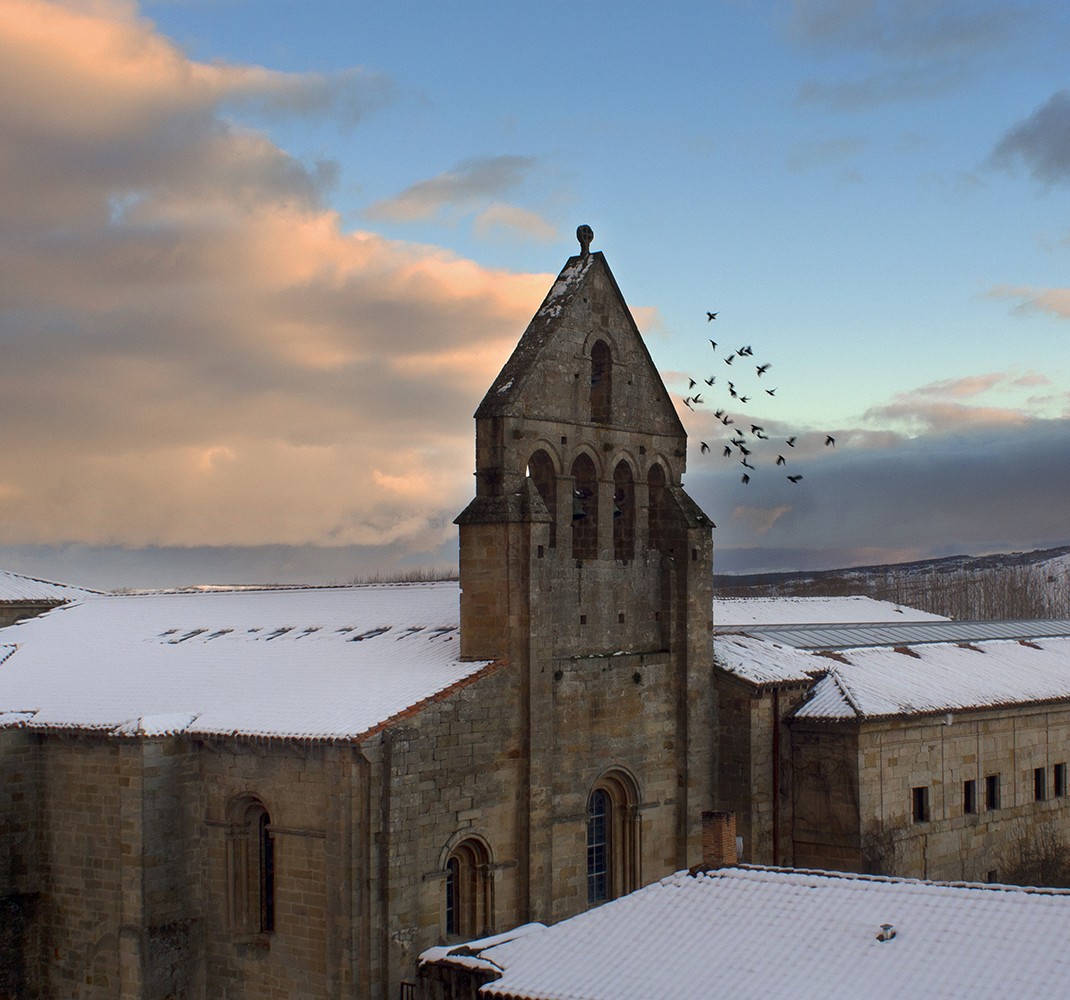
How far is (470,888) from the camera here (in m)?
27.3

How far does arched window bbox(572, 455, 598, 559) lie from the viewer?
31.5m

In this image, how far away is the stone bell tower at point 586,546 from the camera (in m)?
28.7

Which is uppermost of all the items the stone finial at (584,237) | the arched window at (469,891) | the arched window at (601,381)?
the stone finial at (584,237)

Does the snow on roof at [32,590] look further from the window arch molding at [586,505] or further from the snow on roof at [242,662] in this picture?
the window arch molding at [586,505]

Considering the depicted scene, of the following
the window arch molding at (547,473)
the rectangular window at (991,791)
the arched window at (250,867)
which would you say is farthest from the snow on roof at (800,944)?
the rectangular window at (991,791)

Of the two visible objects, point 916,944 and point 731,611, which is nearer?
point 916,944

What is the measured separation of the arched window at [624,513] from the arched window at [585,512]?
100 centimetres

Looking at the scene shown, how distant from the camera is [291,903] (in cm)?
2586

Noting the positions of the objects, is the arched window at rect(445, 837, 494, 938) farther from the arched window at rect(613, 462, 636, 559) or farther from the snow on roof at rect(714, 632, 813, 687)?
the snow on roof at rect(714, 632, 813, 687)

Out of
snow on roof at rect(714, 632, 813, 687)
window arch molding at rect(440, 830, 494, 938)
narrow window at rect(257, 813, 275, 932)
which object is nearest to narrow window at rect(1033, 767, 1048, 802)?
snow on roof at rect(714, 632, 813, 687)

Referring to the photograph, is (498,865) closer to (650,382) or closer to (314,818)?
(314,818)

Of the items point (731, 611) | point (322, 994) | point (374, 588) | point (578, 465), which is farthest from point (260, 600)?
point (731, 611)

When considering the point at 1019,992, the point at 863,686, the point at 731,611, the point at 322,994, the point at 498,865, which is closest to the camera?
the point at 1019,992

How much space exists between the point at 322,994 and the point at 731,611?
40.0 meters
